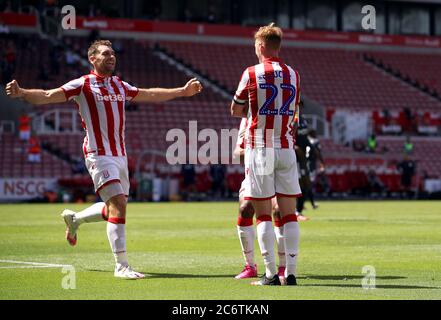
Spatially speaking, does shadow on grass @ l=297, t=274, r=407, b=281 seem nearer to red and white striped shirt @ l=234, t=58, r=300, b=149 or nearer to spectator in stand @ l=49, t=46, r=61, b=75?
red and white striped shirt @ l=234, t=58, r=300, b=149

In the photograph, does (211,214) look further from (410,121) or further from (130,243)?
(410,121)

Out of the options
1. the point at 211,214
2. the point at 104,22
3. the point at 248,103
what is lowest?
the point at 211,214

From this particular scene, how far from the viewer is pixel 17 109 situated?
139 ft

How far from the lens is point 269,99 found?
10852mm

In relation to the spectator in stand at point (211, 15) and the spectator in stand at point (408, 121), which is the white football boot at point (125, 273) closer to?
the spectator in stand at point (408, 121)

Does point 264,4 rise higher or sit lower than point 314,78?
higher

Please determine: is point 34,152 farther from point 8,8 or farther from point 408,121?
point 408,121

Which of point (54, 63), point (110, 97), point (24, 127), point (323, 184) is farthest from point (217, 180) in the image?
point (110, 97)

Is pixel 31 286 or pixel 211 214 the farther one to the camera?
pixel 211 214

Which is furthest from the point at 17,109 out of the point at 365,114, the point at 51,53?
the point at 365,114

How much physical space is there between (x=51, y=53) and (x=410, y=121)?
17967 mm

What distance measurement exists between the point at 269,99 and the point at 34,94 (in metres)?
2.57

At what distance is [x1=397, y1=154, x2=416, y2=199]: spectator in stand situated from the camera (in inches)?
1750
